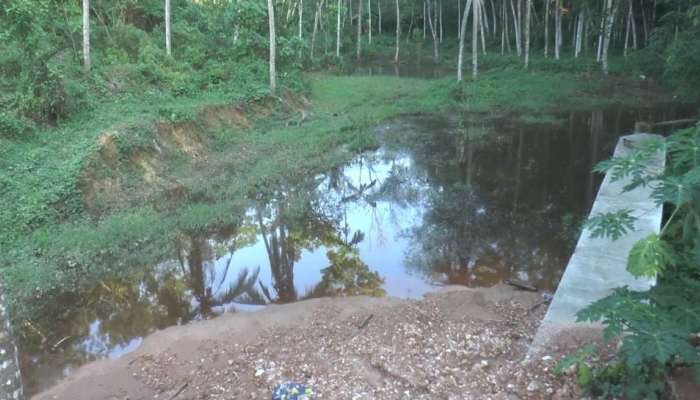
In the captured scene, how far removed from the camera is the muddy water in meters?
7.95

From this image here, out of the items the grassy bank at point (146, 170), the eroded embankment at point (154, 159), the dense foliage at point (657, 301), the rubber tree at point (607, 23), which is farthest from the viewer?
the rubber tree at point (607, 23)

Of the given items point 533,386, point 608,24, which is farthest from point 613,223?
point 608,24

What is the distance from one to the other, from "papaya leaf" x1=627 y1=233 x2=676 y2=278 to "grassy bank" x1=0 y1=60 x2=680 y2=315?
24.3ft

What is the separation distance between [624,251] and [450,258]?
273 centimetres

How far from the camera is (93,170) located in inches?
457

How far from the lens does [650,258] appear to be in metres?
4.12

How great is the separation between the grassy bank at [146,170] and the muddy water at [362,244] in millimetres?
507

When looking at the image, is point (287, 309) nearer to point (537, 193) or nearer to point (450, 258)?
point (450, 258)

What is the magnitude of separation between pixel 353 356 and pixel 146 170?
8406 millimetres

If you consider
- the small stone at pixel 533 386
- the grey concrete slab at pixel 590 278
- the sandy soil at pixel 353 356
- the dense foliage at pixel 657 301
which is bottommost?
the sandy soil at pixel 353 356

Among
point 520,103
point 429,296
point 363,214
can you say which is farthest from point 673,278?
point 520,103

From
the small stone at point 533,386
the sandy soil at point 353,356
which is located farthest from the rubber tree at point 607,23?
the small stone at point 533,386

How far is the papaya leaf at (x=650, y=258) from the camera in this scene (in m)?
4.08

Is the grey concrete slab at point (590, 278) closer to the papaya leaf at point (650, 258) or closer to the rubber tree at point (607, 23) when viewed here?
the papaya leaf at point (650, 258)
